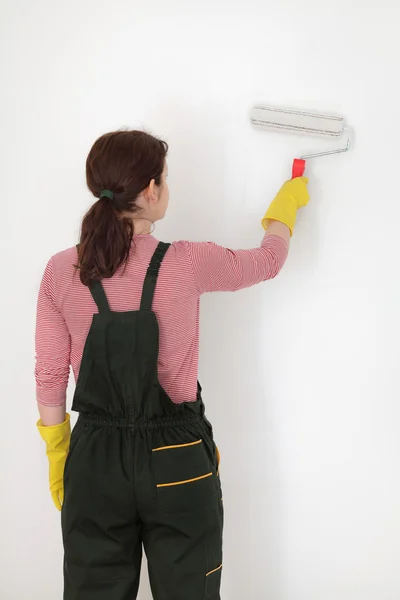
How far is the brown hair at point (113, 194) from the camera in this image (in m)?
1.21

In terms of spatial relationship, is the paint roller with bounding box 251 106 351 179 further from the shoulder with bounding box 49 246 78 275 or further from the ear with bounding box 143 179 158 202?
the shoulder with bounding box 49 246 78 275

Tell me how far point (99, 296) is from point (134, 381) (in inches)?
7.5

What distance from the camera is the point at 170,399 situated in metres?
1.28

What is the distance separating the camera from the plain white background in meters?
1.48

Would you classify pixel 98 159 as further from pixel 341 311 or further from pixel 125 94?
pixel 341 311

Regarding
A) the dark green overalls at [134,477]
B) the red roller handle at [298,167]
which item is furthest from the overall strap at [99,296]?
the red roller handle at [298,167]

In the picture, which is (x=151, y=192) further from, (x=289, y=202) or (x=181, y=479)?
(x=181, y=479)

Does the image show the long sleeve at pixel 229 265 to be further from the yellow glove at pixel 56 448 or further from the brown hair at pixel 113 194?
the yellow glove at pixel 56 448

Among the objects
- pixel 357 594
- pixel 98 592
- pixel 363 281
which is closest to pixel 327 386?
pixel 363 281

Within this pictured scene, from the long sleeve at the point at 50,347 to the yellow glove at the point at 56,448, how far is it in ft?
0.21

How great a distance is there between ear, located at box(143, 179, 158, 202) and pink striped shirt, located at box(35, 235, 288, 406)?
83 millimetres

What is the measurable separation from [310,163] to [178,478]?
816 millimetres

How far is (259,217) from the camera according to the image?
5.18 ft

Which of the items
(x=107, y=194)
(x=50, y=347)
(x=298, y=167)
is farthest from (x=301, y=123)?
(x=50, y=347)
